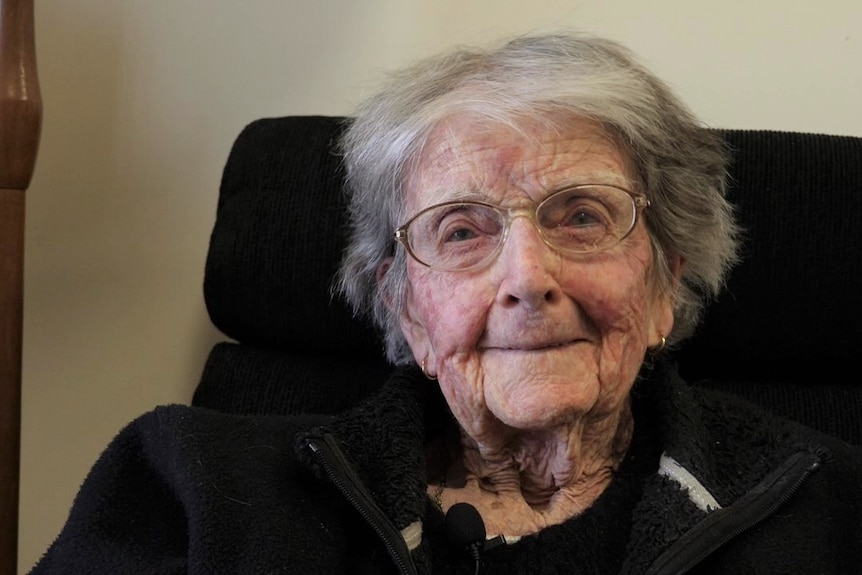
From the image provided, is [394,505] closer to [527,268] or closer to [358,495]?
[358,495]

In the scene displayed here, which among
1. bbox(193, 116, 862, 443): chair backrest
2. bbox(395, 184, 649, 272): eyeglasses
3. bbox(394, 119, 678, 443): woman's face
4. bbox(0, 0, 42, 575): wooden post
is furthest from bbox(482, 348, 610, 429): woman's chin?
bbox(0, 0, 42, 575): wooden post

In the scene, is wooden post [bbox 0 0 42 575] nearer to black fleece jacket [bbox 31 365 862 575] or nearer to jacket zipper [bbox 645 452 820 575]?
black fleece jacket [bbox 31 365 862 575]

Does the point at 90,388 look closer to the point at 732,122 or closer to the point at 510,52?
the point at 510,52

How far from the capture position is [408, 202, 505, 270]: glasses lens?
3.39ft

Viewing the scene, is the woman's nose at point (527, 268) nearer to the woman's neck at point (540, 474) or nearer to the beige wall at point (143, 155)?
the woman's neck at point (540, 474)

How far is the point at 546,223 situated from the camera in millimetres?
1025

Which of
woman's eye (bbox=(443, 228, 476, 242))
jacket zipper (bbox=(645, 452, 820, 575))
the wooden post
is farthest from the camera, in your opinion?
the wooden post

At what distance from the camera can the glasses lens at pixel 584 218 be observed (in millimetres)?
1016

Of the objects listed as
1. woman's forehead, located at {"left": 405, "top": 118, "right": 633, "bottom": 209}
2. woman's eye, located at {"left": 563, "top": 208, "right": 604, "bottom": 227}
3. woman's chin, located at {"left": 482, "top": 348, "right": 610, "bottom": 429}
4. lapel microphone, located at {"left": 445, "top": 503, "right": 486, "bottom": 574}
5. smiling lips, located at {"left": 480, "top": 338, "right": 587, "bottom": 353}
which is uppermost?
woman's forehead, located at {"left": 405, "top": 118, "right": 633, "bottom": 209}

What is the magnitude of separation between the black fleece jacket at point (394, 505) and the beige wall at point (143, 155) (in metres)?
0.70

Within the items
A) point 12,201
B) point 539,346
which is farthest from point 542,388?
point 12,201

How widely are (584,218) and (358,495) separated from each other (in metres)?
0.44

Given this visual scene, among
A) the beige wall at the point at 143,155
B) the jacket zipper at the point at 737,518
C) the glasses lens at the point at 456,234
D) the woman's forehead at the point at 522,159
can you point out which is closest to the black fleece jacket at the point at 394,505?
the jacket zipper at the point at 737,518

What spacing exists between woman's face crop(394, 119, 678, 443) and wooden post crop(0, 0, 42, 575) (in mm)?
574
